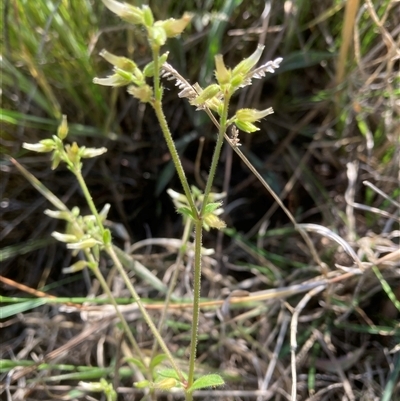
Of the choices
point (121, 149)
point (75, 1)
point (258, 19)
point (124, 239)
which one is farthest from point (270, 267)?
point (75, 1)

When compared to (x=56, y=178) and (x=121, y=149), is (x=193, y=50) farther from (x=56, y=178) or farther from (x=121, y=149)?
(x=56, y=178)

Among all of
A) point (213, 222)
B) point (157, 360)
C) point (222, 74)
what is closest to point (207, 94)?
point (222, 74)

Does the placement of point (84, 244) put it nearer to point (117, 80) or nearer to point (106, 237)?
point (106, 237)

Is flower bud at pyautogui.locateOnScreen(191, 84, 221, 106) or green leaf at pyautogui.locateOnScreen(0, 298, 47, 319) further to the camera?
green leaf at pyautogui.locateOnScreen(0, 298, 47, 319)

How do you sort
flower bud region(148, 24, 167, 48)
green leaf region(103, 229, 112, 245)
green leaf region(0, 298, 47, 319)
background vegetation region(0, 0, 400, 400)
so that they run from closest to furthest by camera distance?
flower bud region(148, 24, 167, 48)
green leaf region(103, 229, 112, 245)
green leaf region(0, 298, 47, 319)
background vegetation region(0, 0, 400, 400)

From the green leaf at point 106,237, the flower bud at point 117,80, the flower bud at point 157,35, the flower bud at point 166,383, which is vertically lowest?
the flower bud at point 166,383

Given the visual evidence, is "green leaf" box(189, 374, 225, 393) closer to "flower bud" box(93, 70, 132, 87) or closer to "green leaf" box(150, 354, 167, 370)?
"green leaf" box(150, 354, 167, 370)

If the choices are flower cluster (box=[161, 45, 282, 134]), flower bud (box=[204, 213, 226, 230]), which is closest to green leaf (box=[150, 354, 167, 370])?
flower bud (box=[204, 213, 226, 230])

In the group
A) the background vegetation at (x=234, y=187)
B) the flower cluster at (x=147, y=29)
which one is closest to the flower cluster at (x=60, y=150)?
the flower cluster at (x=147, y=29)

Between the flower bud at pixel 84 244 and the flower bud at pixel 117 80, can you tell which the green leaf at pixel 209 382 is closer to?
the flower bud at pixel 84 244
